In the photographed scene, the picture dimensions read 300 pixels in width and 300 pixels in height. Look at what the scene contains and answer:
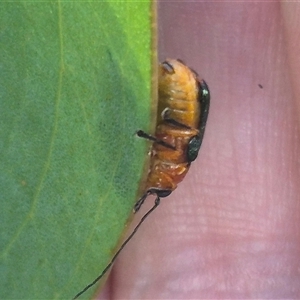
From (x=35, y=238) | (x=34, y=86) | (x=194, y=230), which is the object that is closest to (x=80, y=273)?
(x=35, y=238)

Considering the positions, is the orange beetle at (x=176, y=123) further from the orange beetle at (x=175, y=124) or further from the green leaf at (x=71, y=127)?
the green leaf at (x=71, y=127)

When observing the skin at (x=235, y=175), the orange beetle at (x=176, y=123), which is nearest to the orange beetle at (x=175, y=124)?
the orange beetle at (x=176, y=123)

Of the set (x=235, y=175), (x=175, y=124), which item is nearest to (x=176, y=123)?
(x=175, y=124)

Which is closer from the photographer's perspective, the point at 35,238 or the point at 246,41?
the point at 35,238

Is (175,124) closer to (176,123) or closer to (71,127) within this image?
(176,123)

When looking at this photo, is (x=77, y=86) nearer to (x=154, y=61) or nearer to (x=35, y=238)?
(x=154, y=61)

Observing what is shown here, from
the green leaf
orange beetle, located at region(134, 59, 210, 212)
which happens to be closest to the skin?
orange beetle, located at region(134, 59, 210, 212)
